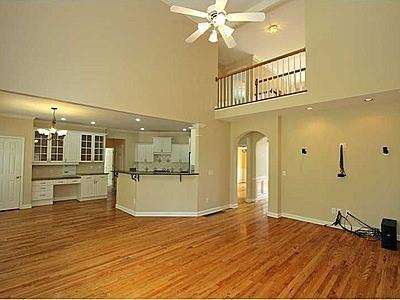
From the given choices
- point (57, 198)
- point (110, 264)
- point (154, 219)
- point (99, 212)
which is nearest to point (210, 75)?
point (154, 219)

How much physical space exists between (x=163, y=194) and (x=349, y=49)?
501cm

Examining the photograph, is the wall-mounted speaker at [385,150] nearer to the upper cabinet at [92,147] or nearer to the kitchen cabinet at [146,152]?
the kitchen cabinet at [146,152]

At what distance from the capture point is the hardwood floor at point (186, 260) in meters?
2.64

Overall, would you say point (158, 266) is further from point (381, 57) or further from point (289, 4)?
point (289, 4)

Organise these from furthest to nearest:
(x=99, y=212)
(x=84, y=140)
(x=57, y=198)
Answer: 1. (x=84, y=140)
2. (x=57, y=198)
3. (x=99, y=212)

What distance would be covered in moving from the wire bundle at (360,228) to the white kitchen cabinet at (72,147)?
306 inches

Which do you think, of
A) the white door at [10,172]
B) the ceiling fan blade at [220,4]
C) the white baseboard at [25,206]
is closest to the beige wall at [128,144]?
the white door at [10,172]

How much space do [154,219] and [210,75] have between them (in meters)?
4.16

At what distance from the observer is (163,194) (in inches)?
235

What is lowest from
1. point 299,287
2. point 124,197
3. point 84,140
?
point 299,287

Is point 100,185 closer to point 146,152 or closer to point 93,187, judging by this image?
point 93,187

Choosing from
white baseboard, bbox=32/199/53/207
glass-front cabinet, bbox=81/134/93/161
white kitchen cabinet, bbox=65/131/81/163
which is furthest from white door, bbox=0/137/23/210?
glass-front cabinet, bbox=81/134/93/161

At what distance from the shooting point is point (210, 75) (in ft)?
21.9

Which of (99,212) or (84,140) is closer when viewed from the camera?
(99,212)
